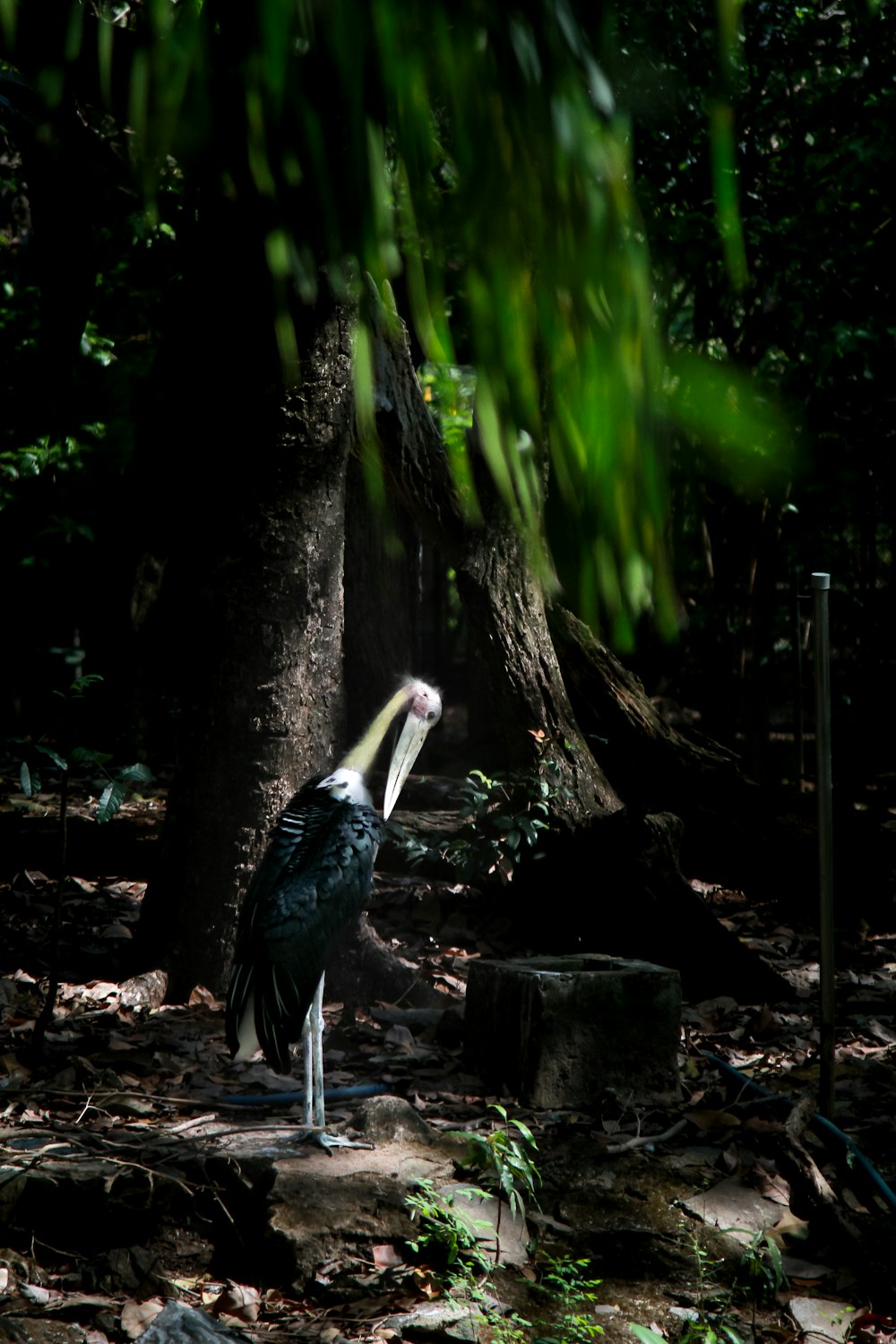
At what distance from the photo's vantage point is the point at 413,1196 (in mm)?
2826

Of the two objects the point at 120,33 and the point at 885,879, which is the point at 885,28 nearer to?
the point at 120,33

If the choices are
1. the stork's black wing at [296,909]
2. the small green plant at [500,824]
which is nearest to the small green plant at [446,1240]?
the stork's black wing at [296,909]

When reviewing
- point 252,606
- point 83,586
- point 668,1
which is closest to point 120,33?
point 252,606

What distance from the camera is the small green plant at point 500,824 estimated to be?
511 cm

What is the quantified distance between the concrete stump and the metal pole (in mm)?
664

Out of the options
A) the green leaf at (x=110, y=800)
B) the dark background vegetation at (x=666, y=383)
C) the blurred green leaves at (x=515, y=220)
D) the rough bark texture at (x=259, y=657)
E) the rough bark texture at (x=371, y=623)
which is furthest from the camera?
the rough bark texture at (x=371, y=623)

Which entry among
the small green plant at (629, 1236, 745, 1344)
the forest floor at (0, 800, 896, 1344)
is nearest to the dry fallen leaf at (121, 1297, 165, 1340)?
the forest floor at (0, 800, 896, 1344)

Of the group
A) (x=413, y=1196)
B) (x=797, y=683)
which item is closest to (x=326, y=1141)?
(x=413, y=1196)

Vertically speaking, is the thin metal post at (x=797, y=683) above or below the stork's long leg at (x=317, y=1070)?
above

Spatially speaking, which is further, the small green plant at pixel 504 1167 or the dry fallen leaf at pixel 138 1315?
the small green plant at pixel 504 1167

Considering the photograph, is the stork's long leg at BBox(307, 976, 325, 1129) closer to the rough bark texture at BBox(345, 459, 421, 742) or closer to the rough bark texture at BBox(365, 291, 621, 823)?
the rough bark texture at BBox(365, 291, 621, 823)

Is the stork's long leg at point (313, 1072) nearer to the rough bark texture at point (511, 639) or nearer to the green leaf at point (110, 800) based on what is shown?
the green leaf at point (110, 800)

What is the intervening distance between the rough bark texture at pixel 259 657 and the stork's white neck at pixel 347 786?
0.62 m

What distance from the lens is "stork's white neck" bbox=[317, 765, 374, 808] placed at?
3717 millimetres
